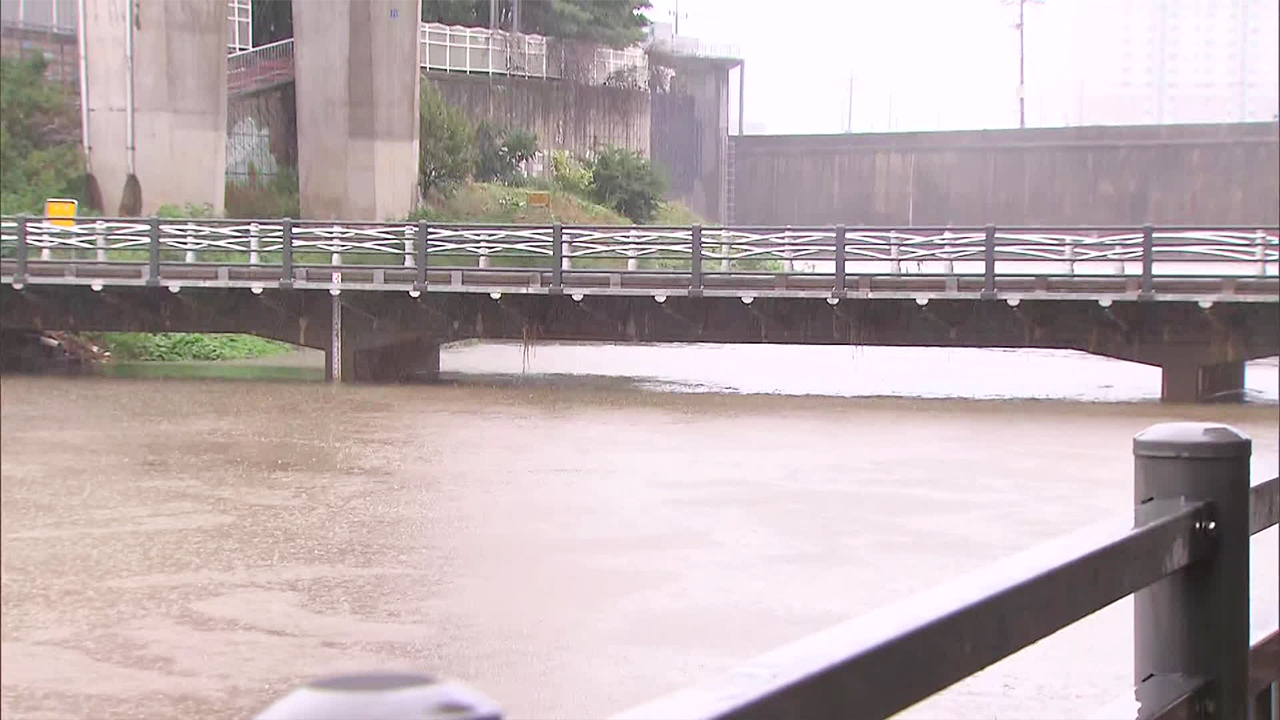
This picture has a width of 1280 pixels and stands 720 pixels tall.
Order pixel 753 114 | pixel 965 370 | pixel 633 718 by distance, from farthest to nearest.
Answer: pixel 965 370 → pixel 753 114 → pixel 633 718

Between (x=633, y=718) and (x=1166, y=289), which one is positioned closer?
(x=633, y=718)

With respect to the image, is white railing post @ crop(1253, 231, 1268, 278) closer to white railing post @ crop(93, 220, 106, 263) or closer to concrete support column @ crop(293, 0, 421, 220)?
concrete support column @ crop(293, 0, 421, 220)

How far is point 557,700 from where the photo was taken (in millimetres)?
1604

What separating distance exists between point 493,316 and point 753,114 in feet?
3.92

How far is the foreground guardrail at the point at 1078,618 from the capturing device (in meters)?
0.58

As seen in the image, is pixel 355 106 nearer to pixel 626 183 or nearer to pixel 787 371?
pixel 626 183

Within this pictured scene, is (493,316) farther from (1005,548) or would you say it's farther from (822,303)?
(822,303)

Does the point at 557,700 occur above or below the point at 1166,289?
below

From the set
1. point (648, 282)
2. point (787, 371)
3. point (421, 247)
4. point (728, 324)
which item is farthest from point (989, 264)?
point (421, 247)

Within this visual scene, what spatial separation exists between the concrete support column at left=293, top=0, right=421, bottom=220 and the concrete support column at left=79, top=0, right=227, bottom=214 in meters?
0.22

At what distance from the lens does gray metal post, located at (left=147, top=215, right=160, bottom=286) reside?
0.90 metres

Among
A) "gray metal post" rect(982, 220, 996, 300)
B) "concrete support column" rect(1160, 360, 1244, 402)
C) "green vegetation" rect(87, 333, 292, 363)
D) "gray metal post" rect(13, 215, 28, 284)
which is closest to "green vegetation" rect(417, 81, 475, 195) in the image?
"green vegetation" rect(87, 333, 292, 363)

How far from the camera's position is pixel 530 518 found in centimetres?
226

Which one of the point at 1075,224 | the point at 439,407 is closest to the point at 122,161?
the point at 1075,224
